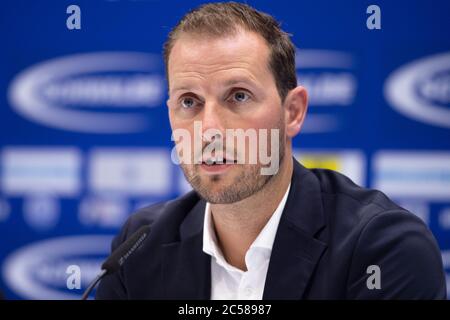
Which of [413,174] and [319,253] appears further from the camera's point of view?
[413,174]

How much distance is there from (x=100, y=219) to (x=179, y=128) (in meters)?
1.62

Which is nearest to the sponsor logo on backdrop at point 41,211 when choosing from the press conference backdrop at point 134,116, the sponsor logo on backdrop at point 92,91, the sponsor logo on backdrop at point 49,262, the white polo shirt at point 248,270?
the press conference backdrop at point 134,116

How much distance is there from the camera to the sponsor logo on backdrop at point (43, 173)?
10.7 ft

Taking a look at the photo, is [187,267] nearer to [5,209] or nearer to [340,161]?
[340,161]

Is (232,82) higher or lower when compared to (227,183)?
higher

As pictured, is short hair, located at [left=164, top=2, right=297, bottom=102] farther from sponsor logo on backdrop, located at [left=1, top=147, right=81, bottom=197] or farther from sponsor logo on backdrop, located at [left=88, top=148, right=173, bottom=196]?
sponsor logo on backdrop, located at [left=1, top=147, right=81, bottom=197]

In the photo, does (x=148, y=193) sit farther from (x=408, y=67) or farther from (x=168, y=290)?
(x=408, y=67)

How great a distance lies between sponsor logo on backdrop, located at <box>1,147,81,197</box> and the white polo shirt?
60.6 inches

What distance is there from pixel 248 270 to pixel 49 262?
6.16 ft

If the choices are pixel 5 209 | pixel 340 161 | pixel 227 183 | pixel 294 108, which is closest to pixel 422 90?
pixel 340 161

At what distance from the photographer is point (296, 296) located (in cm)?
174

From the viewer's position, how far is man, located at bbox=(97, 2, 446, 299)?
1.73m

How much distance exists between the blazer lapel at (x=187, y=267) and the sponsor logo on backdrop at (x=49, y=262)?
1398 mm

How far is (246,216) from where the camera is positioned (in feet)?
6.47
